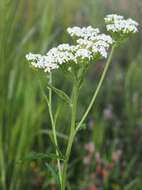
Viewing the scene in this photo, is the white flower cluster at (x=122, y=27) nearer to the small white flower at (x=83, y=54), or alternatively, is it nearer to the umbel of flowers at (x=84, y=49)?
the umbel of flowers at (x=84, y=49)

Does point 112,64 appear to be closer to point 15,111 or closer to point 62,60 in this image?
point 15,111

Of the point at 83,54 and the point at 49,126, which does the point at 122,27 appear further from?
the point at 49,126

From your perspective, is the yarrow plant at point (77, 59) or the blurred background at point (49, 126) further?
the blurred background at point (49, 126)

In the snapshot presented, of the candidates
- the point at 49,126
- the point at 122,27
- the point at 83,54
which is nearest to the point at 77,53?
the point at 83,54

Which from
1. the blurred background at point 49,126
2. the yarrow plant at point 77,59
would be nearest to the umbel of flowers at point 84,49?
the yarrow plant at point 77,59

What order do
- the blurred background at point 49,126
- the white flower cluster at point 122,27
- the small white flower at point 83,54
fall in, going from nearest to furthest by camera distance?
the small white flower at point 83,54 → the white flower cluster at point 122,27 → the blurred background at point 49,126

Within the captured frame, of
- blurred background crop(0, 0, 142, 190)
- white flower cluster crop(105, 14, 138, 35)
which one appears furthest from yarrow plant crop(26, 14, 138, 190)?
blurred background crop(0, 0, 142, 190)

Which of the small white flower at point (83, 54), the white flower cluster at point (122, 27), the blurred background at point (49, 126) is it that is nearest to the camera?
the small white flower at point (83, 54)

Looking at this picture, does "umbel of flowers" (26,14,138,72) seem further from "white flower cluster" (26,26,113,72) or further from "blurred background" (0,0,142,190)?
"blurred background" (0,0,142,190)
